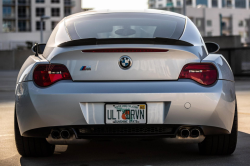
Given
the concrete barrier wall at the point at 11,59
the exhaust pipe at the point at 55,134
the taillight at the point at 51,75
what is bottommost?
the concrete barrier wall at the point at 11,59

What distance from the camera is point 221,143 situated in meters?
4.33

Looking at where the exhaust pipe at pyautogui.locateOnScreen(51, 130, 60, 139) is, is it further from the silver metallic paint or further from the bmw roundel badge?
the bmw roundel badge

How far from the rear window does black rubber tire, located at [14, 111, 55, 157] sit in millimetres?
1042

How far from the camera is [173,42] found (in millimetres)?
3986

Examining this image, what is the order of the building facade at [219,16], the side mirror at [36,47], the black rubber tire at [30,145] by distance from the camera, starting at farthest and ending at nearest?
the building facade at [219,16] → the side mirror at [36,47] → the black rubber tire at [30,145]

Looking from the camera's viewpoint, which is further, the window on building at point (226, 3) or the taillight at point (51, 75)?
the window on building at point (226, 3)

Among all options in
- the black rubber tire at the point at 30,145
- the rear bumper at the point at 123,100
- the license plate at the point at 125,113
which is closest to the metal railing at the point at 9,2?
the black rubber tire at the point at 30,145

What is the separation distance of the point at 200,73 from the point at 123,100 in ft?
2.37

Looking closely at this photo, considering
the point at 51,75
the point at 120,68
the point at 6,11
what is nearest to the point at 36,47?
the point at 51,75

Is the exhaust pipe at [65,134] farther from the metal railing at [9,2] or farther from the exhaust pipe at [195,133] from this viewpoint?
the metal railing at [9,2]

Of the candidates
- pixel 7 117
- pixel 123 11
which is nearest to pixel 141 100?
pixel 123 11

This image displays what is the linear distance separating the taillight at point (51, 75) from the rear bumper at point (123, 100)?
58 millimetres

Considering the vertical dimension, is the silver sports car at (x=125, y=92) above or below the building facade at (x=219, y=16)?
above

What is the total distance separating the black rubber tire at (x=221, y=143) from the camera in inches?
169
